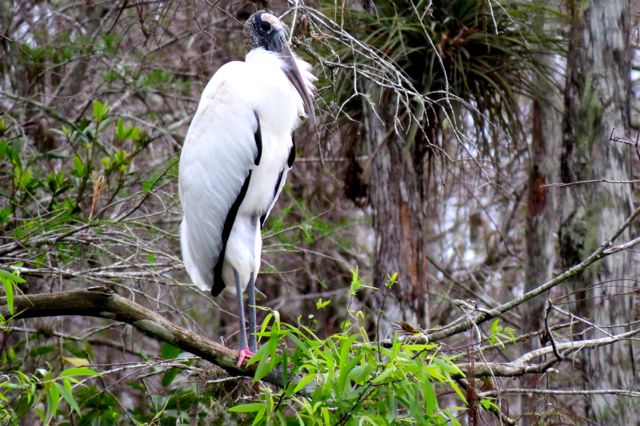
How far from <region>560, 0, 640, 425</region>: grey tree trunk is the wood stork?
5.46 feet

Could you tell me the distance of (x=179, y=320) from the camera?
176 inches

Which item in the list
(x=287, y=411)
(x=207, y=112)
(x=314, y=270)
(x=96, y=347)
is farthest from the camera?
(x=314, y=270)

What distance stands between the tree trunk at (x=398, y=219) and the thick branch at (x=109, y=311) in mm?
2178

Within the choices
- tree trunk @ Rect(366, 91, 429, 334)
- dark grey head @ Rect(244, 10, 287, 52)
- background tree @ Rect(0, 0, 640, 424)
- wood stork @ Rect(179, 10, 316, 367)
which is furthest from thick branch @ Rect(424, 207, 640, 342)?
tree trunk @ Rect(366, 91, 429, 334)

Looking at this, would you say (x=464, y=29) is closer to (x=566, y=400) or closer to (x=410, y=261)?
(x=410, y=261)

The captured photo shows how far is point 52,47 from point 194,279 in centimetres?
176

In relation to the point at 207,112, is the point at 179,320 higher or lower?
lower

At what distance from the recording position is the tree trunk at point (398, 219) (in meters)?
5.37

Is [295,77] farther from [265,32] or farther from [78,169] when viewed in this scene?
[78,169]

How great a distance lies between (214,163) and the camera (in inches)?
162

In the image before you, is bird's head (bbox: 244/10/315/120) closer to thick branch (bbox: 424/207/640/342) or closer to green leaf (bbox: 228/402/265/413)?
thick branch (bbox: 424/207/640/342)

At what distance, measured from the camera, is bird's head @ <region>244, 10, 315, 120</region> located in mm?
4170

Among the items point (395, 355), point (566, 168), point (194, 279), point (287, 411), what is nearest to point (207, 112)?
point (194, 279)

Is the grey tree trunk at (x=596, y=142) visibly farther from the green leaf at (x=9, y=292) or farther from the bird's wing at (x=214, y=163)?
the green leaf at (x=9, y=292)
